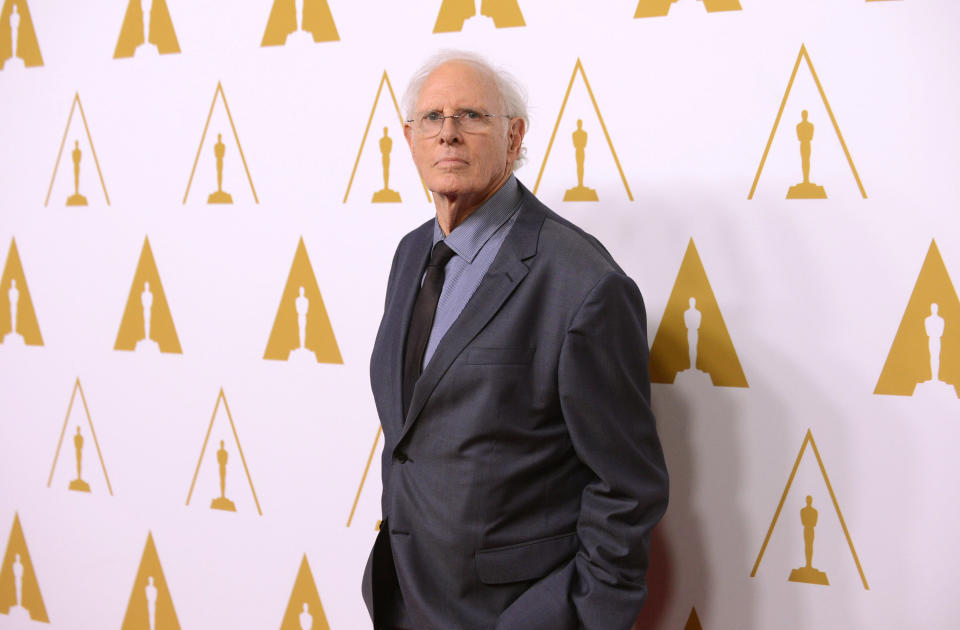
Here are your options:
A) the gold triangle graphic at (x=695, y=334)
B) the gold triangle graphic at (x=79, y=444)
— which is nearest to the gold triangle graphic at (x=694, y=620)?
the gold triangle graphic at (x=695, y=334)

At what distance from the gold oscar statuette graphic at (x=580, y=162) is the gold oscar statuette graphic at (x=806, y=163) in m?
0.34

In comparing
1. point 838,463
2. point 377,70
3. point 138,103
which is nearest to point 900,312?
point 838,463

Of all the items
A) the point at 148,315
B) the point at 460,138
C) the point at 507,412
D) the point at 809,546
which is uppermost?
the point at 460,138

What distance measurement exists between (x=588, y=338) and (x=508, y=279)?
144 mm

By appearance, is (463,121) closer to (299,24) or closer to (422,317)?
(422,317)

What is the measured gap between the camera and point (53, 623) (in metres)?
2.07

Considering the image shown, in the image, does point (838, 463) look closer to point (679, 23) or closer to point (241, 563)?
point (679, 23)

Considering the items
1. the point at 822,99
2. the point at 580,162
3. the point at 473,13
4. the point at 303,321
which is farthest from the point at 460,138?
the point at 303,321

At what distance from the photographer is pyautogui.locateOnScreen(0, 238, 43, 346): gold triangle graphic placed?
2.04 m

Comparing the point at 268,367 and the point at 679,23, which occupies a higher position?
the point at 679,23

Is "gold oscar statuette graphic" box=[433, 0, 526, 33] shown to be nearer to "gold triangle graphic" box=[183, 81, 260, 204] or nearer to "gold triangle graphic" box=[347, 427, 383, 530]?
"gold triangle graphic" box=[183, 81, 260, 204]

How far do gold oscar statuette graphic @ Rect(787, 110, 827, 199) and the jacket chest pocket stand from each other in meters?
0.56

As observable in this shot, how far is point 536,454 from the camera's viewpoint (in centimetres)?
113

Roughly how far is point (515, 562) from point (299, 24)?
3.85 ft
